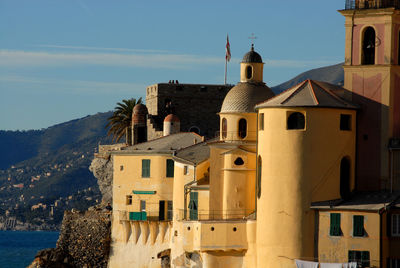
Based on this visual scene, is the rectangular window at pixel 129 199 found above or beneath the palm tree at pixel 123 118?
beneath

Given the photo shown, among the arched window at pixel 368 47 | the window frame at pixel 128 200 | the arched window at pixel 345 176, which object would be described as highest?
the arched window at pixel 368 47

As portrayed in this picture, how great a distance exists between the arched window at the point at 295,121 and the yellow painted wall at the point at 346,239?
17.6 feet

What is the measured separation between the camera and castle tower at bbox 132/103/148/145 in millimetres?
96500

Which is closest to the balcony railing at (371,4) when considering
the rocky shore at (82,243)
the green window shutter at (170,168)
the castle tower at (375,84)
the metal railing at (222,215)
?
the castle tower at (375,84)

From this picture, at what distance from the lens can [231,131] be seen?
235ft

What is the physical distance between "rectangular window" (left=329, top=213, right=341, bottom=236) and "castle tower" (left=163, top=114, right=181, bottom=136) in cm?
3041

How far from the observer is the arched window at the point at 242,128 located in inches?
2805

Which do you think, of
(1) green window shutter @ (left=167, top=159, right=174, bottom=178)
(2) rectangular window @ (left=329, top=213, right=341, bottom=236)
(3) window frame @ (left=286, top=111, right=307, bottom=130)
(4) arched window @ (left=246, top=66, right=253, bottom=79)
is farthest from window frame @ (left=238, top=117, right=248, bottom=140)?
(1) green window shutter @ (left=167, top=159, right=174, bottom=178)

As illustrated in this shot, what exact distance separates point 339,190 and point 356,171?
210cm

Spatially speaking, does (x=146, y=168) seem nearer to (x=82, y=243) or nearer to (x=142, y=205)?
(x=142, y=205)

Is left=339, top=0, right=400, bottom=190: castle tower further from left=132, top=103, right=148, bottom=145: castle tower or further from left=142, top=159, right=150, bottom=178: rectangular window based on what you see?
left=132, top=103, right=148, bottom=145: castle tower

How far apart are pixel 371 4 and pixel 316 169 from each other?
1120cm

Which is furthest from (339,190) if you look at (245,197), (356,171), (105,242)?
(105,242)

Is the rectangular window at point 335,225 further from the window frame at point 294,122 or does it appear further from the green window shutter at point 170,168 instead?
the green window shutter at point 170,168
